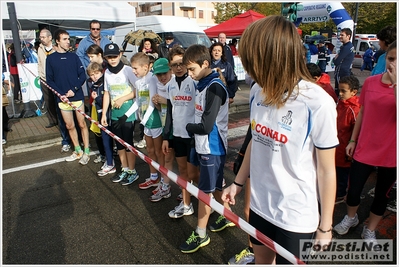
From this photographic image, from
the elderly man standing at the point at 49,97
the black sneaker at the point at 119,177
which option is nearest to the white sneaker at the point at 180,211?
the black sneaker at the point at 119,177

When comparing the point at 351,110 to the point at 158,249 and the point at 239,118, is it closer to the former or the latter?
the point at 158,249

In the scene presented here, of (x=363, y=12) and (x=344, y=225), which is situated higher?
(x=363, y=12)

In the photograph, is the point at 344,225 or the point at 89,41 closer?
the point at 344,225

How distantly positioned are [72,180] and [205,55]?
3.05m

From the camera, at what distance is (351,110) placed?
3.34 meters

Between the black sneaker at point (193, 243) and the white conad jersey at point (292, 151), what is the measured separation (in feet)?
4.27

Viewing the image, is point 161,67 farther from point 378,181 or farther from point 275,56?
point 378,181

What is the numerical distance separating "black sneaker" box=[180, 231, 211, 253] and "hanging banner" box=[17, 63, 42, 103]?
6.50 m

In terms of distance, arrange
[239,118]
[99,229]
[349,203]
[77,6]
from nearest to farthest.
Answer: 1. [349,203]
2. [99,229]
3. [239,118]
4. [77,6]

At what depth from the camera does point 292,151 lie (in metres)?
1.50

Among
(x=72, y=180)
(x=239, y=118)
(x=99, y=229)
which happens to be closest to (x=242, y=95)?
(x=239, y=118)

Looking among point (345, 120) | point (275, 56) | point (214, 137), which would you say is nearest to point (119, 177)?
point (214, 137)

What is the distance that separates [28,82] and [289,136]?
26.0 ft

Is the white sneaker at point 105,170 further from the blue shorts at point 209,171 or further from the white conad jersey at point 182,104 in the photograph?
the blue shorts at point 209,171
